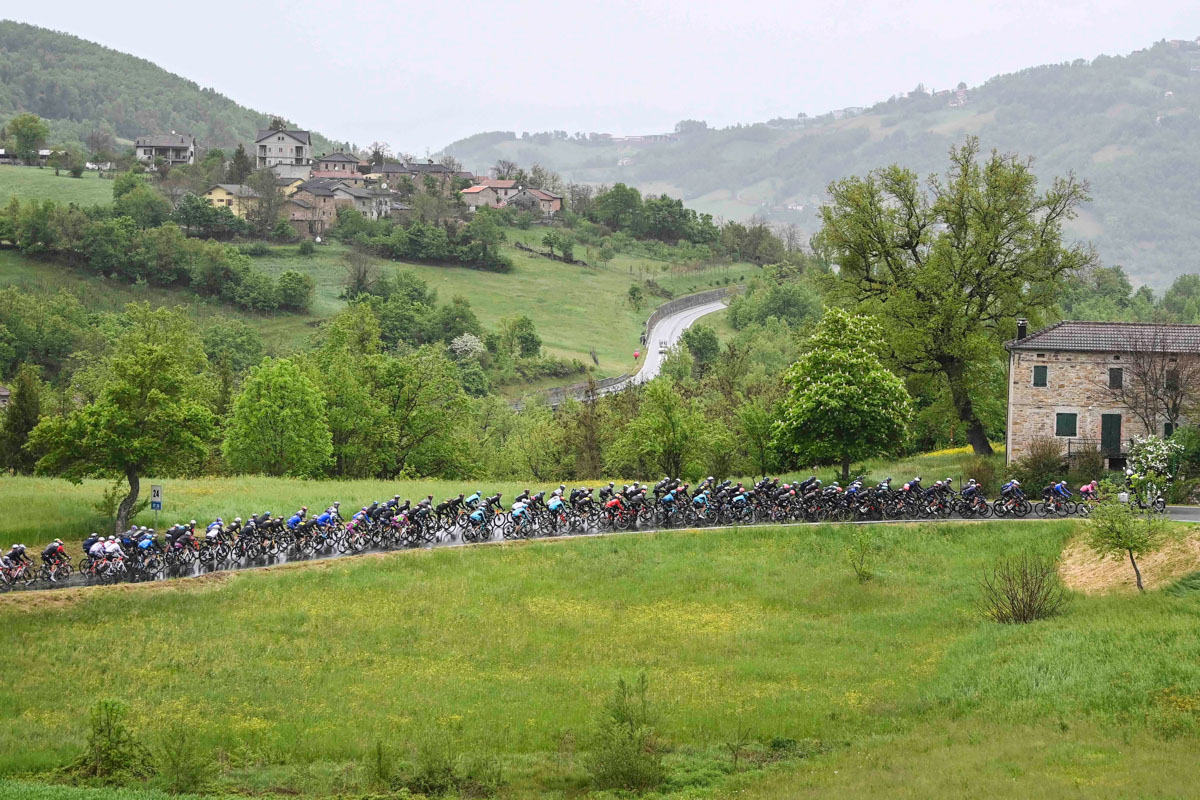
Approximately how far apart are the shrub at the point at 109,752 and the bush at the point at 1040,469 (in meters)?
36.4

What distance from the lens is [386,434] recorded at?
69.9 m

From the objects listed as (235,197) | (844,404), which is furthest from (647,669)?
(235,197)

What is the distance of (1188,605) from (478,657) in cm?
1853

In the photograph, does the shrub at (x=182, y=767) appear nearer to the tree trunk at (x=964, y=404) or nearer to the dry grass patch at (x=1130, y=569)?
the dry grass patch at (x=1130, y=569)

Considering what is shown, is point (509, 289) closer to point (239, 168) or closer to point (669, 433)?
point (239, 168)

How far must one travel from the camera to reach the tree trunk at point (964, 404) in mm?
59188

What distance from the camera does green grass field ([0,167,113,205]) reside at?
16938 centimetres

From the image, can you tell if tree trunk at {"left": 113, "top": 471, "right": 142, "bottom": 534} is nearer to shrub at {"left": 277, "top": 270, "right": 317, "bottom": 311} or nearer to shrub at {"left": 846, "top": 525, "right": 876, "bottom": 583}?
shrub at {"left": 846, "top": 525, "right": 876, "bottom": 583}

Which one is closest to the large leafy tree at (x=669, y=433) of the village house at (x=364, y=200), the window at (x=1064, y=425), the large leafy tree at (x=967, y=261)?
the large leafy tree at (x=967, y=261)

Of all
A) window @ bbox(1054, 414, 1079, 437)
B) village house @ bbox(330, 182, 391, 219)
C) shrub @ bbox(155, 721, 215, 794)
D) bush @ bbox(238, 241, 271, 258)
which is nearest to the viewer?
shrub @ bbox(155, 721, 215, 794)

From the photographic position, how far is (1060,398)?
170 ft

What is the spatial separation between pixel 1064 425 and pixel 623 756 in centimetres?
3487

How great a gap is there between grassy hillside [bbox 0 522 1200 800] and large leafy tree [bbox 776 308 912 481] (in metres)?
8.95

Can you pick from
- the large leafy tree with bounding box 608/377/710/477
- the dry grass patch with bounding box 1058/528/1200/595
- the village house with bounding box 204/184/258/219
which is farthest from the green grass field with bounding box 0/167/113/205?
the dry grass patch with bounding box 1058/528/1200/595
